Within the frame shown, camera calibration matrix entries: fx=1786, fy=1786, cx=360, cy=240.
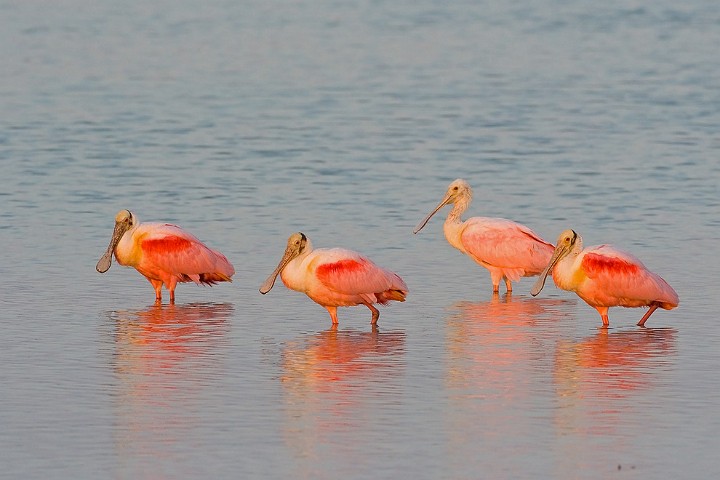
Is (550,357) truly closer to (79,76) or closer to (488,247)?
(488,247)

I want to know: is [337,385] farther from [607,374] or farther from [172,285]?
[172,285]

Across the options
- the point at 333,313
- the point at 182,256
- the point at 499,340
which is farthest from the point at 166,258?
the point at 499,340

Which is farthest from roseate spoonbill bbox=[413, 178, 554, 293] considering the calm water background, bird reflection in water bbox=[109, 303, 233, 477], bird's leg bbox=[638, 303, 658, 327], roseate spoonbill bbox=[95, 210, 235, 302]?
bird reflection in water bbox=[109, 303, 233, 477]

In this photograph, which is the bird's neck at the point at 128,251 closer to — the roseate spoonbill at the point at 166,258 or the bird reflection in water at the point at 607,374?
the roseate spoonbill at the point at 166,258

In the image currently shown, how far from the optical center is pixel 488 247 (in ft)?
45.8

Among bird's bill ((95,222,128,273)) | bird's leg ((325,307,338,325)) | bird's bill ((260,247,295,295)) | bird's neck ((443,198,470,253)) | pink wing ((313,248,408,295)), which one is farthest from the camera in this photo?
bird's neck ((443,198,470,253))

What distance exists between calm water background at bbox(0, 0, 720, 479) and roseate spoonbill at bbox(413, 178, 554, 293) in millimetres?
220

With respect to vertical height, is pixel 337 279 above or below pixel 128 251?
below

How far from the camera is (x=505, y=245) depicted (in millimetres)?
13891

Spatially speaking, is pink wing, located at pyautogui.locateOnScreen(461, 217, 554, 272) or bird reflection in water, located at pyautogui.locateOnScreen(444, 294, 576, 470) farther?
pink wing, located at pyautogui.locateOnScreen(461, 217, 554, 272)

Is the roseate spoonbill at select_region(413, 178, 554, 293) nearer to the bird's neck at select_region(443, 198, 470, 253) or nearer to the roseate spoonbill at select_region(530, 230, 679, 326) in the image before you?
the bird's neck at select_region(443, 198, 470, 253)

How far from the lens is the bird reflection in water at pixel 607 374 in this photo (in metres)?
9.05

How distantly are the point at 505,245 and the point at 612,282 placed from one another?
6.59 ft

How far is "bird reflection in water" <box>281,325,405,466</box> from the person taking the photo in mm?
8586
